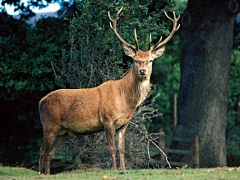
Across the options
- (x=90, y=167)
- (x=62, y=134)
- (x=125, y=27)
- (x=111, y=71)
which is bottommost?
(x=90, y=167)

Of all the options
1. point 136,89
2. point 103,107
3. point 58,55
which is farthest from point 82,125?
point 58,55

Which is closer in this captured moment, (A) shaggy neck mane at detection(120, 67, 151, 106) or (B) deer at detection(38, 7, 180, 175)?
(B) deer at detection(38, 7, 180, 175)

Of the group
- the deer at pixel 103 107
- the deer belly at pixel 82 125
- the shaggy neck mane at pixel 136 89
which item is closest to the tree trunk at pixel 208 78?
the deer at pixel 103 107

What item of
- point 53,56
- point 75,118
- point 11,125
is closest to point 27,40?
point 53,56

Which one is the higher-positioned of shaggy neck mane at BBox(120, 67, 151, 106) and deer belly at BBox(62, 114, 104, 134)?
shaggy neck mane at BBox(120, 67, 151, 106)

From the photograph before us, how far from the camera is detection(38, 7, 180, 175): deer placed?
11.1 meters

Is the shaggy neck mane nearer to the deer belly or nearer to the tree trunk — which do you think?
the deer belly

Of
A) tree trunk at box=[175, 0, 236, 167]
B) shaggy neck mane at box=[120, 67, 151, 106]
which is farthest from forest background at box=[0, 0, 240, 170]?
shaggy neck mane at box=[120, 67, 151, 106]

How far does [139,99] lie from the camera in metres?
11.3

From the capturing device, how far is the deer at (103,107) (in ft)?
36.4

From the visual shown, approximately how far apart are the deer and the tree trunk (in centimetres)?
521

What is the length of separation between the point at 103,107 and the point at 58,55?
4707 mm

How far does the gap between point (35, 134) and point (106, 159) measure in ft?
14.9

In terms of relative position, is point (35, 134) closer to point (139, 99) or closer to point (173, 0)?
point (173, 0)
